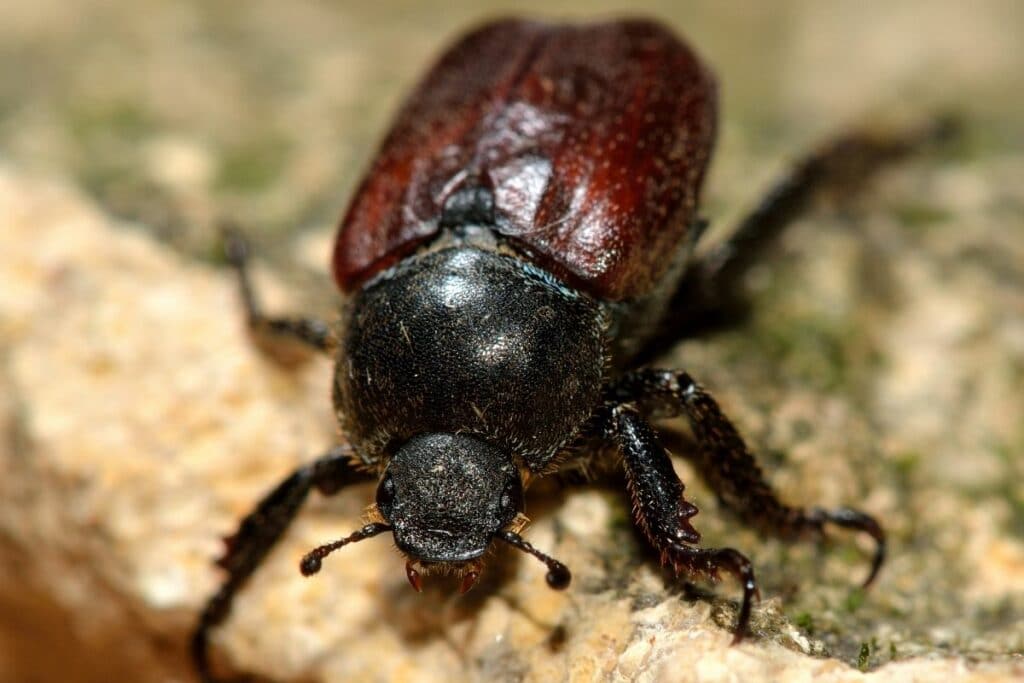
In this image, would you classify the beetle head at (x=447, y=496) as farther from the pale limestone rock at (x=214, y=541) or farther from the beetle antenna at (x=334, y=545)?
the pale limestone rock at (x=214, y=541)


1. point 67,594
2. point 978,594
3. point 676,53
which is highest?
point 676,53

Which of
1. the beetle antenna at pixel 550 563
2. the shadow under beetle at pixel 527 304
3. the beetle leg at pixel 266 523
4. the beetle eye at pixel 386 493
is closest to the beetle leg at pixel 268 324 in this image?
the shadow under beetle at pixel 527 304

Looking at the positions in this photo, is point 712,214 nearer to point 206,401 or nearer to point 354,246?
point 354,246

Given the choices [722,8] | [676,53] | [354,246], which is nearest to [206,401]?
[354,246]

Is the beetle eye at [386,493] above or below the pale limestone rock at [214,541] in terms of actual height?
above

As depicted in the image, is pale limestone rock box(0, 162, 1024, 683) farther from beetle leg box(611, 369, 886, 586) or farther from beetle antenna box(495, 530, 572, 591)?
beetle antenna box(495, 530, 572, 591)

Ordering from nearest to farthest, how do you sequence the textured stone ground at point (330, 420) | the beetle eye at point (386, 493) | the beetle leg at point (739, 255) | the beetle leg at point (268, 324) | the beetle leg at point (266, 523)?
the beetle eye at point (386, 493)
the textured stone ground at point (330, 420)
the beetle leg at point (266, 523)
the beetle leg at point (268, 324)
the beetle leg at point (739, 255)
